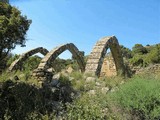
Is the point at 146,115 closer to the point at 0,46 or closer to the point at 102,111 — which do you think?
the point at 102,111

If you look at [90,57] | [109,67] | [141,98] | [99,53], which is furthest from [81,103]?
[109,67]

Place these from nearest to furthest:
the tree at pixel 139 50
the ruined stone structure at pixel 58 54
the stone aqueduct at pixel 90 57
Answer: the stone aqueduct at pixel 90 57 → the ruined stone structure at pixel 58 54 → the tree at pixel 139 50

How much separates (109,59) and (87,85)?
33.3 ft

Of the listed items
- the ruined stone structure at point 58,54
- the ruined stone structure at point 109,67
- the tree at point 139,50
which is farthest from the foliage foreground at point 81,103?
the tree at point 139,50

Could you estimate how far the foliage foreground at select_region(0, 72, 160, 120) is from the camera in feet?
23.8

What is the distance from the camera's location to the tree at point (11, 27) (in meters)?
11.5

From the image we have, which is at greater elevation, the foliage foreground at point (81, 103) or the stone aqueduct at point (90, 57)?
the stone aqueduct at point (90, 57)

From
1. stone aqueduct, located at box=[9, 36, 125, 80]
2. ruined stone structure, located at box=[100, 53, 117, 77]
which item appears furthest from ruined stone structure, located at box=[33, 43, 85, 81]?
ruined stone structure, located at box=[100, 53, 117, 77]

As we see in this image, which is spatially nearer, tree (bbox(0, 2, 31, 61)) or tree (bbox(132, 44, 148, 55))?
tree (bbox(0, 2, 31, 61))

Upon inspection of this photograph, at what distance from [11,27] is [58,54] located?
6.70 meters

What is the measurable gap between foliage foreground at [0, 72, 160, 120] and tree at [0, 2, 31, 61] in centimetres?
315

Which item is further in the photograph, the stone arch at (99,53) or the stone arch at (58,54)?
the stone arch at (58,54)

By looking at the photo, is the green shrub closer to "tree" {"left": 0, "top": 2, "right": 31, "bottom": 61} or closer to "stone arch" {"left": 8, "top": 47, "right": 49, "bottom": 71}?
"tree" {"left": 0, "top": 2, "right": 31, "bottom": 61}

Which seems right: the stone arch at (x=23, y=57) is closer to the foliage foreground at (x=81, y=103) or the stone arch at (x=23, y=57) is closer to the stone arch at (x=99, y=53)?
the stone arch at (x=99, y=53)
